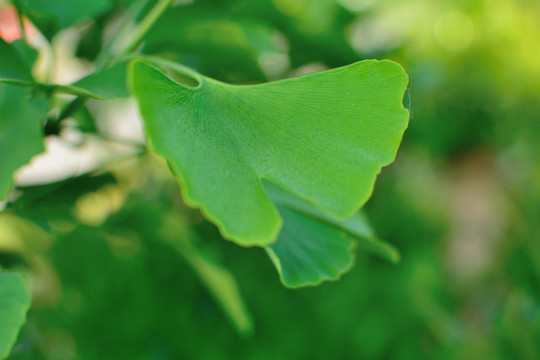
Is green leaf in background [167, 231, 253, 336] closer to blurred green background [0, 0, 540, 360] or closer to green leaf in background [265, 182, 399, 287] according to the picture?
blurred green background [0, 0, 540, 360]

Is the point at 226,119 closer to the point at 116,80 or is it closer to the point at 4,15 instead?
the point at 116,80

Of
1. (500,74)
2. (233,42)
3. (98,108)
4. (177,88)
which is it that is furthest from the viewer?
(500,74)

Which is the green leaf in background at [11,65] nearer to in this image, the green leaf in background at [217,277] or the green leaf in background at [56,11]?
the green leaf in background at [56,11]

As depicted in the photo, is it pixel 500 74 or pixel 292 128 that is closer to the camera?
pixel 292 128

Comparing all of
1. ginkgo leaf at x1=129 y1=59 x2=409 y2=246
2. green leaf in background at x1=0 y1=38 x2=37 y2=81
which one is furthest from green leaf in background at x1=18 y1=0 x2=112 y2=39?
ginkgo leaf at x1=129 y1=59 x2=409 y2=246

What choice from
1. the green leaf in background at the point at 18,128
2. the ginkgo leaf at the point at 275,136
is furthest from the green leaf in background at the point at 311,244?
the green leaf in background at the point at 18,128

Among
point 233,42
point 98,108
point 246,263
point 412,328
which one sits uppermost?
point 233,42

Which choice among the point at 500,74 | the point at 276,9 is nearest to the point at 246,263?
the point at 276,9
